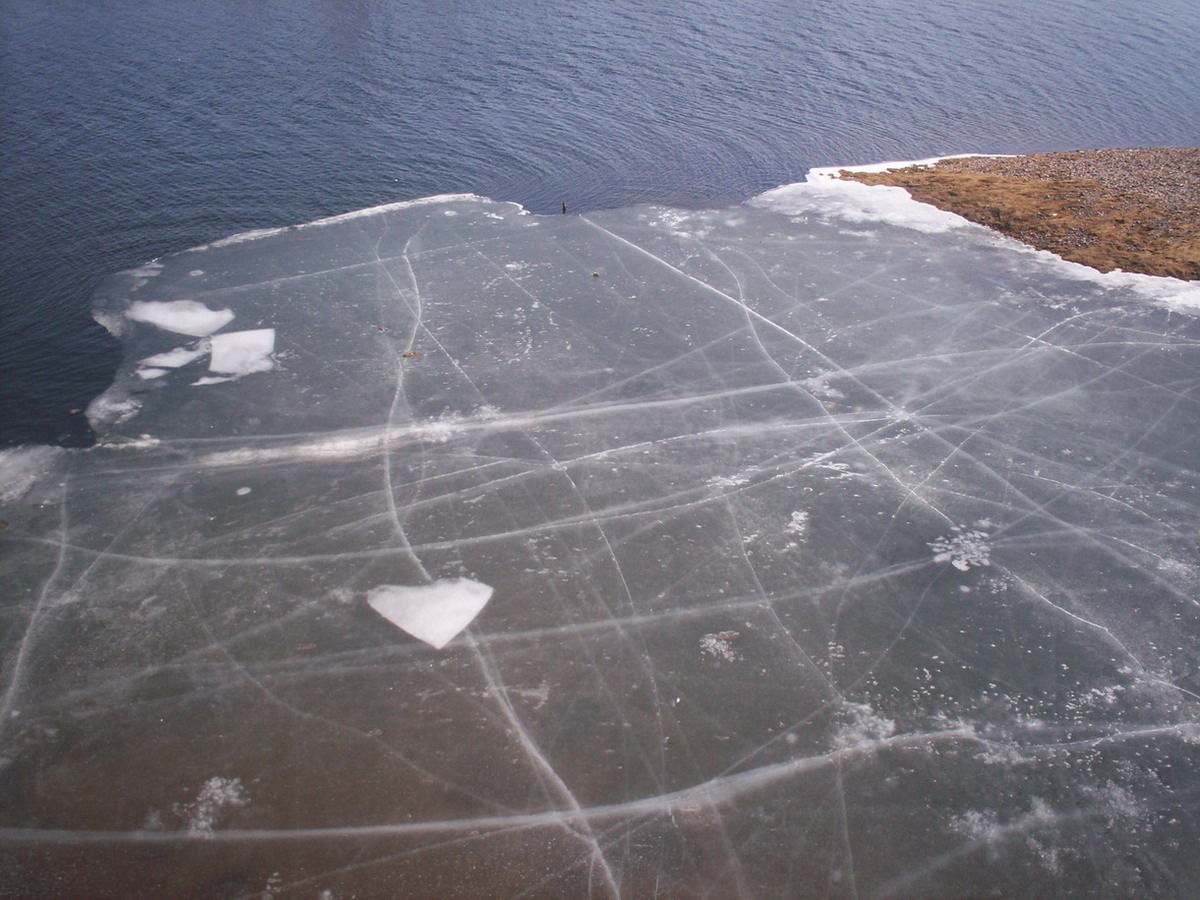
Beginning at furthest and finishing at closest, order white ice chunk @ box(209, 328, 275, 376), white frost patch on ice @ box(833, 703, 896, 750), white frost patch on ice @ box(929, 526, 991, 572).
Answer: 1. white ice chunk @ box(209, 328, 275, 376)
2. white frost patch on ice @ box(929, 526, 991, 572)
3. white frost patch on ice @ box(833, 703, 896, 750)

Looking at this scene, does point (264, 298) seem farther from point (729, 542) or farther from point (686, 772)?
point (686, 772)

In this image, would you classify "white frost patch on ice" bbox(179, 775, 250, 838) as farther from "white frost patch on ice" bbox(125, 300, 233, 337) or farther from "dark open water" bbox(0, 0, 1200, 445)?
"white frost patch on ice" bbox(125, 300, 233, 337)

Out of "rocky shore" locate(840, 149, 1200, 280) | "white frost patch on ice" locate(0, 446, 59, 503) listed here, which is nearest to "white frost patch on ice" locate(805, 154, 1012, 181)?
"rocky shore" locate(840, 149, 1200, 280)

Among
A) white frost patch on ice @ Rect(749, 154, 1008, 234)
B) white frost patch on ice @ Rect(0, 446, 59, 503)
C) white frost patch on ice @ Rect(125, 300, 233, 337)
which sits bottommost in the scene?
white frost patch on ice @ Rect(0, 446, 59, 503)

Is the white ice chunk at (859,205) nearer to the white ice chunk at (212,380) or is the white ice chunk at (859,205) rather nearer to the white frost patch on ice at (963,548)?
the white frost patch on ice at (963,548)

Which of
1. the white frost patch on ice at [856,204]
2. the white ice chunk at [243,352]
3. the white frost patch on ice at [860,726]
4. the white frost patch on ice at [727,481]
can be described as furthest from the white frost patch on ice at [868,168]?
the white frost patch on ice at [860,726]

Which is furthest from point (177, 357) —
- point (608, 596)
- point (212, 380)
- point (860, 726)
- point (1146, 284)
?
point (1146, 284)

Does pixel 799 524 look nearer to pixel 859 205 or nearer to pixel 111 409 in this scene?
pixel 111 409
